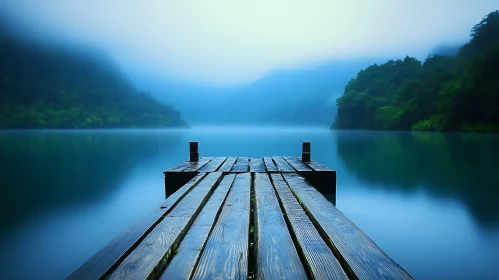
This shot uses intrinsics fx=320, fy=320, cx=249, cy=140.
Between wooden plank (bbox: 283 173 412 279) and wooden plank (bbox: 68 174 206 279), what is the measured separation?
166cm

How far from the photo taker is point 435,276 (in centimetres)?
377

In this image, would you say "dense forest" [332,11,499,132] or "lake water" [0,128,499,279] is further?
"dense forest" [332,11,499,132]

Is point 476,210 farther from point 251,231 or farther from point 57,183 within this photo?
point 57,183

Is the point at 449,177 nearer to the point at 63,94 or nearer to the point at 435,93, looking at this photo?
the point at 435,93

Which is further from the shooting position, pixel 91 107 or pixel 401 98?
pixel 91 107

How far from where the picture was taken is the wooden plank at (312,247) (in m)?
2.16

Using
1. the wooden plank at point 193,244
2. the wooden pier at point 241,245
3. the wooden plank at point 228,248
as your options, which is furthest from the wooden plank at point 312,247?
the wooden plank at point 193,244

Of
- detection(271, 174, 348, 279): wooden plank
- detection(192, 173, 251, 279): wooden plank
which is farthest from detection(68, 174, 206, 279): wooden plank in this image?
detection(271, 174, 348, 279): wooden plank

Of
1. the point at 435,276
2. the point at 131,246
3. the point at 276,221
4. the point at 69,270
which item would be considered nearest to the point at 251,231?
the point at 276,221

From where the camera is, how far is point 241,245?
2674mm

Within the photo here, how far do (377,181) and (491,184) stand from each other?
128 inches

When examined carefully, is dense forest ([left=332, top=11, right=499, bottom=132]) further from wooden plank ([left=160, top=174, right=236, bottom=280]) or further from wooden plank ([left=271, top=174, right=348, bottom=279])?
wooden plank ([left=160, top=174, right=236, bottom=280])

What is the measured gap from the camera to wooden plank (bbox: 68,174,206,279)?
218 centimetres

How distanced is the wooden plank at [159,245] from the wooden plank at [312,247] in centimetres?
105
